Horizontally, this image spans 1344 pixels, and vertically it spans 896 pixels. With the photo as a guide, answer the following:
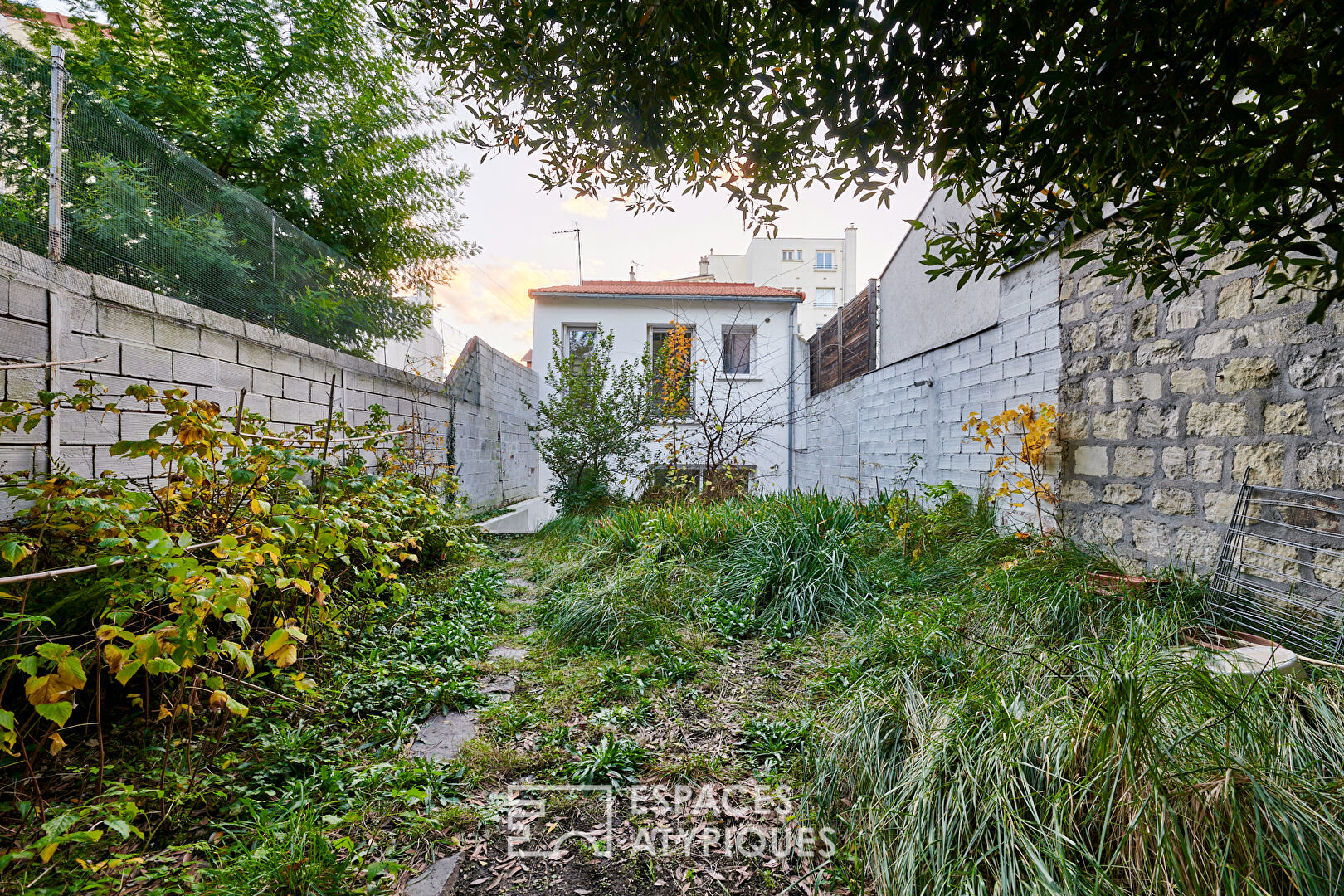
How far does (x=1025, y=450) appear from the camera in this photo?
9.73 feet

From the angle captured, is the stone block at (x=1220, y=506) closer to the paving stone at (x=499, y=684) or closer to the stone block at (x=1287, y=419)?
the stone block at (x=1287, y=419)

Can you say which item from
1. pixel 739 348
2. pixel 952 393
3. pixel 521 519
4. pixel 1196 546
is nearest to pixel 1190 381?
pixel 1196 546

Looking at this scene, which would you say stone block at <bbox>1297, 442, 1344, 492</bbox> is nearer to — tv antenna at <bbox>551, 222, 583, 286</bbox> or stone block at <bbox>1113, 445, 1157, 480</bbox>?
stone block at <bbox>1113, 445, 1157, 480</bbox>

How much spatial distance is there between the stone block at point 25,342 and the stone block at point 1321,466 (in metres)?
4.42

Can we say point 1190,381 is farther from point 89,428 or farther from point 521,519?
point 521,519

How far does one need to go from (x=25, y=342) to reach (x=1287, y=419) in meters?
4.45

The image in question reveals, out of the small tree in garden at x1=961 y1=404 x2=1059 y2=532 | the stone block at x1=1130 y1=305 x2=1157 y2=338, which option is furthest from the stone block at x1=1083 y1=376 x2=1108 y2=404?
the stone block at x1=1130 y1=305 x2=1157 y2=338

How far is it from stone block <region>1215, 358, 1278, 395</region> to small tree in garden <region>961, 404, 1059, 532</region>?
2.59 ft

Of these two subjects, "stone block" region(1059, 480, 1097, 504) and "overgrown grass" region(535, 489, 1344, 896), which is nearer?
"overgrown grass" region(535, 489, 1344, 896)

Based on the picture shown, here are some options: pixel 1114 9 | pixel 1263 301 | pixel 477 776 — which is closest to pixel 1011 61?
pixel 1114 9

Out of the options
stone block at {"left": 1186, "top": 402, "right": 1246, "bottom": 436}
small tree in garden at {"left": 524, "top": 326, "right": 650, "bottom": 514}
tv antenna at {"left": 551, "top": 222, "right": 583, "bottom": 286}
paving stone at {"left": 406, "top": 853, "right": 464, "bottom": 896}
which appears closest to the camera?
paving stone at {"left": 406, "top": 853, "right": 464, "bottom": 896}

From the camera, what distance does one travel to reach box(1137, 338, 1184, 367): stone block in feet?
7.72

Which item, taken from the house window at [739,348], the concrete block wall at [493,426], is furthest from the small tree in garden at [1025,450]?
the house window at [739,348]

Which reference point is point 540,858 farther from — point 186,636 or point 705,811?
point 186,636
